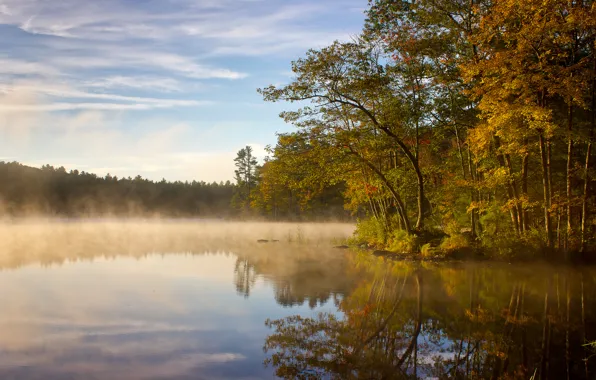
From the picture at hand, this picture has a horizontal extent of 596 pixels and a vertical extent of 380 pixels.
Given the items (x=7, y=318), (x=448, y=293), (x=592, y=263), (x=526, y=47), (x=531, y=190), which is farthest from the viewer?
(x=531, y=190)

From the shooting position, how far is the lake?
7.27 metres

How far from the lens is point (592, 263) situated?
765 inches

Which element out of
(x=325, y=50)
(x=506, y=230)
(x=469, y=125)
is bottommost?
(x=506, y=230)

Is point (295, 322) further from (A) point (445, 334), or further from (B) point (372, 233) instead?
(B) point (372, 233)

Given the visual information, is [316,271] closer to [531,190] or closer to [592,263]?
[592,263]

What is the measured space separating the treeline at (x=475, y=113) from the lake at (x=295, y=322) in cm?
472

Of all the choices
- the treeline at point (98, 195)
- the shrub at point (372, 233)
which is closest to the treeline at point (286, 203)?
the treeline at point (98, 195)

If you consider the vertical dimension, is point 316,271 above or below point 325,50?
below

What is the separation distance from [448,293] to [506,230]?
1109 centimetres

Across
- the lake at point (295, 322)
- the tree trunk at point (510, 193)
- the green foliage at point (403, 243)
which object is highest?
the tree trunk at point (510, 193)

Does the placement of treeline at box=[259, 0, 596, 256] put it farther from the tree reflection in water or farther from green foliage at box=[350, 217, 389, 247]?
the tree reflection in water

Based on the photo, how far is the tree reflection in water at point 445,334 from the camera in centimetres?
711

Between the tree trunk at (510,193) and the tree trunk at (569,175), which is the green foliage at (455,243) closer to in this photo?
the tree trunk at (510,193)

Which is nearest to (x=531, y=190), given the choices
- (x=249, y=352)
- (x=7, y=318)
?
(x=249, y=352)
